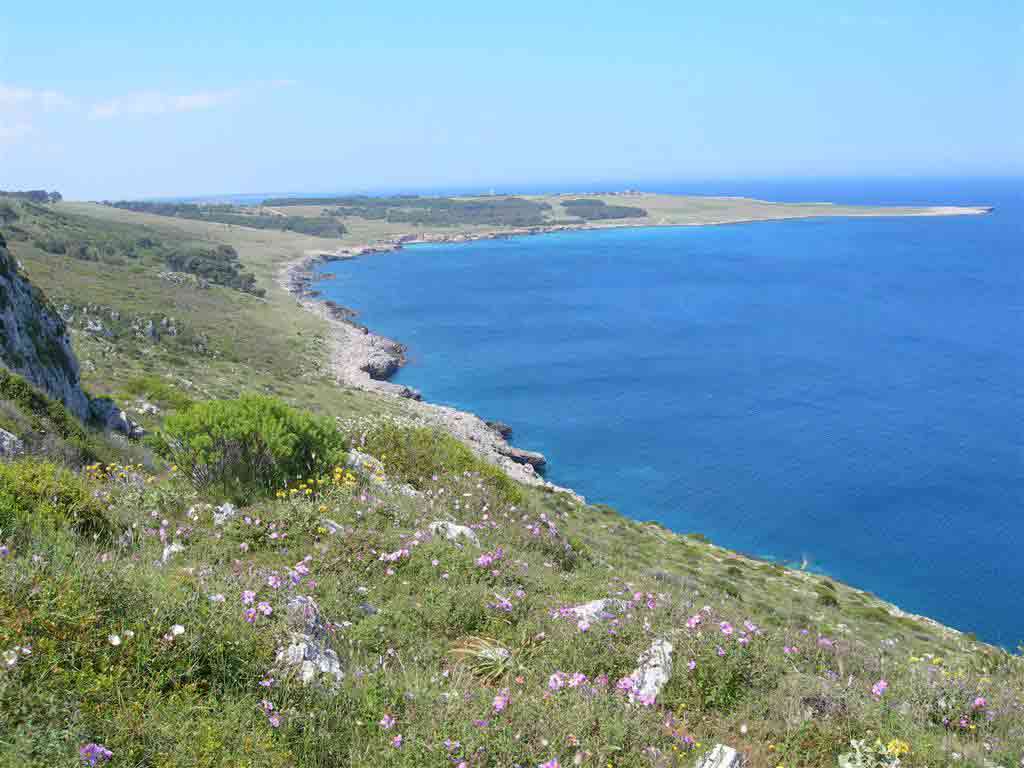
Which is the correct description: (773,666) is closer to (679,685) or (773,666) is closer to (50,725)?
(679,685)

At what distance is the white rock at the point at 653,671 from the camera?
5.70m

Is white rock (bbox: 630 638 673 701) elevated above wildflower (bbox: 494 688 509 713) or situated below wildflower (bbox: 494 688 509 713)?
below

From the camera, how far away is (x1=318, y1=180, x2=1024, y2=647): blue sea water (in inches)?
1545

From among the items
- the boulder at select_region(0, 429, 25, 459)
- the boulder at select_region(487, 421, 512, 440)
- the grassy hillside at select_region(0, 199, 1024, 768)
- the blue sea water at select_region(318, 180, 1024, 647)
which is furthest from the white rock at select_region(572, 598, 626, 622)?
the boulder at select_region(487, 421, 512, 440)

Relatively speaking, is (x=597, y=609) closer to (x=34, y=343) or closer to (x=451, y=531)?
(x=451, y=531)

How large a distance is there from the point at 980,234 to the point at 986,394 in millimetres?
149718

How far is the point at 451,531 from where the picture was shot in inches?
361

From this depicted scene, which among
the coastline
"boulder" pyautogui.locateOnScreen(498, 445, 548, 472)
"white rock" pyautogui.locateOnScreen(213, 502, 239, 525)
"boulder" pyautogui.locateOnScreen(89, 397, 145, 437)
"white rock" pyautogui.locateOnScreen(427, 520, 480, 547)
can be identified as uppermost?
"white rock" pyautogui.locateOnScreen(213, 502, 239, 525)

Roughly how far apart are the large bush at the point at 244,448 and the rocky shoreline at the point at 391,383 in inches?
713

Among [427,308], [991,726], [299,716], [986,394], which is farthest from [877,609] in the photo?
[427,308]

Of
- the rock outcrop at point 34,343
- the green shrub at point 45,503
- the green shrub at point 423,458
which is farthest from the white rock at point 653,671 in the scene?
the rock outcrop at point 34,343

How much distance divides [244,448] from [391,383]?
187 ft

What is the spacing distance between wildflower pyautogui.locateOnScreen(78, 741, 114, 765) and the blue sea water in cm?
3727

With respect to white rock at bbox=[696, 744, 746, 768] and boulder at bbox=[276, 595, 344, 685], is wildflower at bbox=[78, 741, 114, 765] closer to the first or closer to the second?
boulder at bbox=[276, 595, 344, 685]
